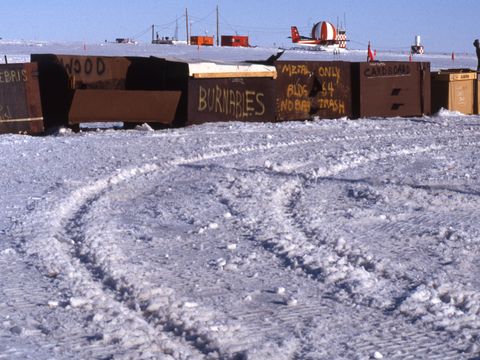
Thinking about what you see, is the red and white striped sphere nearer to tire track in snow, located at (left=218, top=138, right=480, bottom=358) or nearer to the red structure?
the red structure

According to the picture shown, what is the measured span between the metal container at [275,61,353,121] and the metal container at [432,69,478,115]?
2619 millimetres

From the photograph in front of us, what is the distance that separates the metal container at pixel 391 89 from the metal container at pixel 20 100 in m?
6.46

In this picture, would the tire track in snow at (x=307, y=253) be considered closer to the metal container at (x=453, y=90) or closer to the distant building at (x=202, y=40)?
the metal container at (x=453, y=90)

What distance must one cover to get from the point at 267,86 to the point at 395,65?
3.24m

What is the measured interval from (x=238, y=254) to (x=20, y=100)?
8782 millimetres

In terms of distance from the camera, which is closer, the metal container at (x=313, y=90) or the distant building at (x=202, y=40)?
the metal container at (x=313, y=90)

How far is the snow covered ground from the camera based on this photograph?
4.72 metres

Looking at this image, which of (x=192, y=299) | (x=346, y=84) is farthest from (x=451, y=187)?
(x=346, y=84)

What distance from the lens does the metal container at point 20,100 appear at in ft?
46.5

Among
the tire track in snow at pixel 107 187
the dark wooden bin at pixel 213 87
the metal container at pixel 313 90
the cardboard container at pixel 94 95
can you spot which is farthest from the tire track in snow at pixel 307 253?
the metal container at pixel 313 90

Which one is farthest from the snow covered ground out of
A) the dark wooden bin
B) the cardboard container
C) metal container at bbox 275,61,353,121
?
metal container at bbox 275,61,353,121

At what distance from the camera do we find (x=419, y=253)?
661 centimetres

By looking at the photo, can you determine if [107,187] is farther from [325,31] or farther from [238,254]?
[325,31]

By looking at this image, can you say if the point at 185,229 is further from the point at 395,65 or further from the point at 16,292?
the point at 395,65
